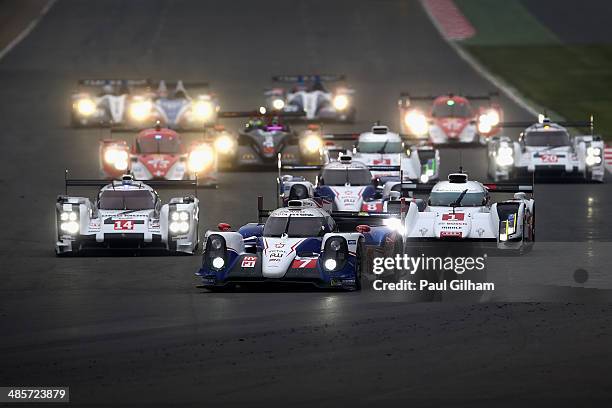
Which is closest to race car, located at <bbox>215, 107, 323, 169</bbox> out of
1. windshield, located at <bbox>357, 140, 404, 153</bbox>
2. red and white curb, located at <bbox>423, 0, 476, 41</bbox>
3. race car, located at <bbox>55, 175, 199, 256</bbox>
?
windshield, located at <bbox>357, 140, 404, 153</bbox>

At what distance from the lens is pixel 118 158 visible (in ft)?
190

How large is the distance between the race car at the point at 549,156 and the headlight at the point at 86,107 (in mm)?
21576

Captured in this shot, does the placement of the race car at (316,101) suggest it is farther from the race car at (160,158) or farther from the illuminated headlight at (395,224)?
the illuminated headlight at (395,224)

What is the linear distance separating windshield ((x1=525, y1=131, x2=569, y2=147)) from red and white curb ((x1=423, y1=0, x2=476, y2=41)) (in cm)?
4239

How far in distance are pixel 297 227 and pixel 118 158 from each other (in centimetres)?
2101

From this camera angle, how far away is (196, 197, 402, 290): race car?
119 ft

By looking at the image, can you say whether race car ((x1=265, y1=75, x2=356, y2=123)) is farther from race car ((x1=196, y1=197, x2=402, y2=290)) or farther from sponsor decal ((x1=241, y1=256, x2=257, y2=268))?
sponsor decal ((x1=241, y1=256, x2=257, y2=268))

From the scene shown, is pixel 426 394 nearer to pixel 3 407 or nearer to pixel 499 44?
pixel 3 407

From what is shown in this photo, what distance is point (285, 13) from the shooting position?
109500 millimetres

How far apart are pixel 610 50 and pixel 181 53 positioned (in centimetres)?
2367

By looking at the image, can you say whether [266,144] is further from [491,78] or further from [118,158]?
[491,78]

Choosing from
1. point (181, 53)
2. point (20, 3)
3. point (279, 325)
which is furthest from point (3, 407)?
point (20, 3)

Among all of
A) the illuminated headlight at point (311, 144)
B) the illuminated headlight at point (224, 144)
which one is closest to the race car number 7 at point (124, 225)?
the illuminated headlight at point (224, 144)

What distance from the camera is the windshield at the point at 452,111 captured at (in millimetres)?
70000
